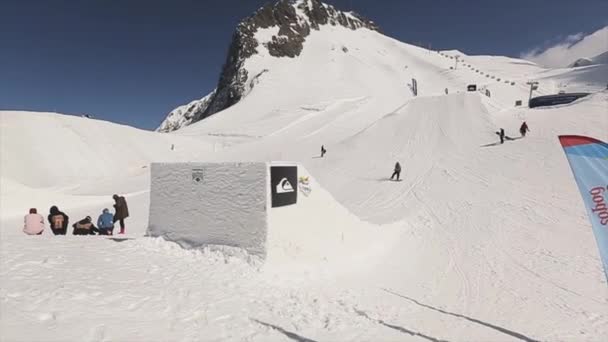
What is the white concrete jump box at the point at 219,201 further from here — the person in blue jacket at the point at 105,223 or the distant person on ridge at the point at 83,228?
the distant person on ridge at the point at 83,228

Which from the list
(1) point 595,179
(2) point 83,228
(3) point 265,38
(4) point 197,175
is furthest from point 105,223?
(3) point 265,38

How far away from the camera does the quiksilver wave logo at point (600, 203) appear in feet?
11.3

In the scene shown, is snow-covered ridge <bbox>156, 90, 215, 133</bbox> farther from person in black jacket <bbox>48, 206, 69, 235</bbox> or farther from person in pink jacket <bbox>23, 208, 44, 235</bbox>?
person in pink jacket <bbox>23, 208, 44, 235</bbox>

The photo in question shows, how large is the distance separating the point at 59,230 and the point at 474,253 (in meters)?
11.2

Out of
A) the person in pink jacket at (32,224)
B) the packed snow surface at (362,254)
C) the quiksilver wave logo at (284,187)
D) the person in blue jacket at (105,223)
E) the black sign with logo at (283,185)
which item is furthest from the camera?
the person in blue jacket at (105,223)

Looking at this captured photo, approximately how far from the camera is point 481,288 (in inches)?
253

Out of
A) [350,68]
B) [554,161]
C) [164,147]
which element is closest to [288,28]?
[350,68]

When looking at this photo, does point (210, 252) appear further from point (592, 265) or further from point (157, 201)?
point (592, 265)

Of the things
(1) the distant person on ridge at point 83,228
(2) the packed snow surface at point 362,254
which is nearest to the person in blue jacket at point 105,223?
(1) the distant person on ridge at point 83,228

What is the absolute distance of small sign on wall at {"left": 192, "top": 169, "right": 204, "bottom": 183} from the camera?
22.2 feet

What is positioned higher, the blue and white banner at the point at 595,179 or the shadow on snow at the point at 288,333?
the blue and white banner at the point at 595,179

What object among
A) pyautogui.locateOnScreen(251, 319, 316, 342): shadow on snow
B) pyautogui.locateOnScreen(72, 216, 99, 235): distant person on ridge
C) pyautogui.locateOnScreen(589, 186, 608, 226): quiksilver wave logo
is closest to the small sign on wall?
pyautogui.locateOnScreen(251, 319, 316, 342): shadow on snow

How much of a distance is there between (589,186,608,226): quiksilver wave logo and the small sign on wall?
6.32m

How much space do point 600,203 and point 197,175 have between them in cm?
652
